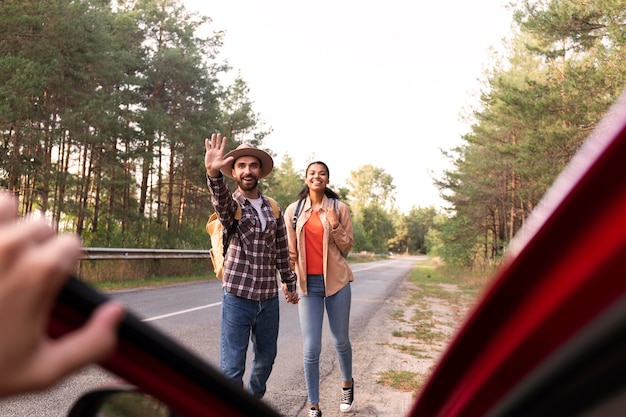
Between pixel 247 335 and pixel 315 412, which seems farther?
pixel 315 412

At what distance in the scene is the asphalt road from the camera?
4082mm

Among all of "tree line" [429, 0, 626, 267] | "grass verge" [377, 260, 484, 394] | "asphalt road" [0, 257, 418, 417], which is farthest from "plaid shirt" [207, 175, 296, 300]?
"tree line" [429, 0, 626, 267]

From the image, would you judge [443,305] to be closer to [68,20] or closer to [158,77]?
[68,20]

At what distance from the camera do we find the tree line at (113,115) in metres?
15.0

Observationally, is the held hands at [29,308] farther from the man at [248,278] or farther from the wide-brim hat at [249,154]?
the wide-brim hat at [249,154]

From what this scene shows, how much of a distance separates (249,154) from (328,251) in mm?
1153

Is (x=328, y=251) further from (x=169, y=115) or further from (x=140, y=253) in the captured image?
(x=169, y=115)

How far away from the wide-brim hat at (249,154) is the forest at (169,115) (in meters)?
2.58

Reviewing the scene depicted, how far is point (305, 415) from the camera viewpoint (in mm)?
4488

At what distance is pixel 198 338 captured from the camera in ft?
24.4

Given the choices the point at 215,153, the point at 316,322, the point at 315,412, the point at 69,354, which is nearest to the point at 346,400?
the point at 315,412

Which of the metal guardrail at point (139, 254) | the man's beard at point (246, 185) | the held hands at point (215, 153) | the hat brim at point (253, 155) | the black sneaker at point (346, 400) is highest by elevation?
the hat brim at point (253, 155)

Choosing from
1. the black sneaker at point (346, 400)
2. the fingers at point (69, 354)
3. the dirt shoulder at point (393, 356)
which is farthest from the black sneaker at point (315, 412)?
the fingers at point (69, 354)

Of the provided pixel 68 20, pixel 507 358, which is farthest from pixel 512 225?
pixel 507 358
